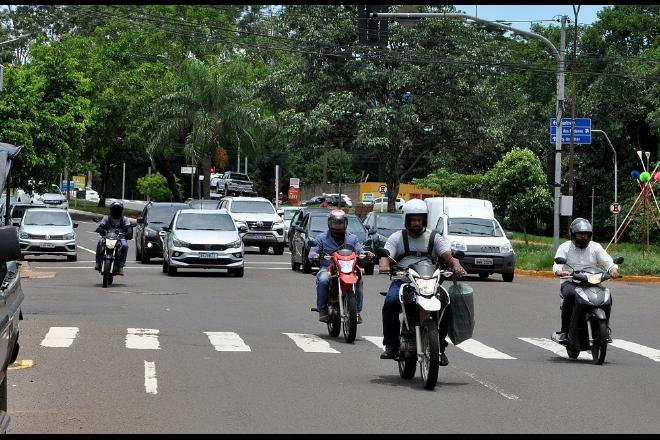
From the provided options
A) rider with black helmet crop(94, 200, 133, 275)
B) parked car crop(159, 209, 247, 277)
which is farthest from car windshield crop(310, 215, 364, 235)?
rider with black helmet crop(94, 200, 133, 275)

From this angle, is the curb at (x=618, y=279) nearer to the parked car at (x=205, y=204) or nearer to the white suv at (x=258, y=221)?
the white suv at (x=258, y=221)

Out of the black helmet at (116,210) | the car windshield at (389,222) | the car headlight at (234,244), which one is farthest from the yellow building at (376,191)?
the black helmet at (116,210)

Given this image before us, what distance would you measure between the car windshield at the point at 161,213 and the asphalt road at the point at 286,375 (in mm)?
13678

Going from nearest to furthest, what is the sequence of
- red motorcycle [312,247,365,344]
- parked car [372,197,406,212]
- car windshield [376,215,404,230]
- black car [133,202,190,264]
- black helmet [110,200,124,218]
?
red motorcycle [312,247,365,344]
black helmet [110,200,124,218]
black car [133,202,190,264]
car windshield [376,215,404,230]
parked car [372,197,406,212]

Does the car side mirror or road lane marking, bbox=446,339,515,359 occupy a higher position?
the car side mirror

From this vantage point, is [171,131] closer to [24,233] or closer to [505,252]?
[24,233]

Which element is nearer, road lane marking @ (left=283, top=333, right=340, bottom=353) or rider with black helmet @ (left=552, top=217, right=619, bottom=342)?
rider with black helmet @ (left=552, top=217, right=619, bottom=342)

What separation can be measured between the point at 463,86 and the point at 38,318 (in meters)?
38.9

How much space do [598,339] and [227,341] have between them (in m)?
4.56

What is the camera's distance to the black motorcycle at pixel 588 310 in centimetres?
1461

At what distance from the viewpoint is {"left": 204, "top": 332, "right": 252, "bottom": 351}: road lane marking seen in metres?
15.2

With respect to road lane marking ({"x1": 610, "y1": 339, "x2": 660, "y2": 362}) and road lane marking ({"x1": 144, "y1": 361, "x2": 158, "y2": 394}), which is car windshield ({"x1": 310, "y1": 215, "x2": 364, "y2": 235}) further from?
road lane marking ({"x1": 144, "y1": 361, "x2": 158, "y2": 394})

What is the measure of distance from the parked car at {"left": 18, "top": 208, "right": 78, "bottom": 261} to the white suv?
21.9 ft

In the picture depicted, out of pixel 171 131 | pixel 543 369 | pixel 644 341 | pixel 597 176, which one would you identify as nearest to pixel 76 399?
pixel 543 369
